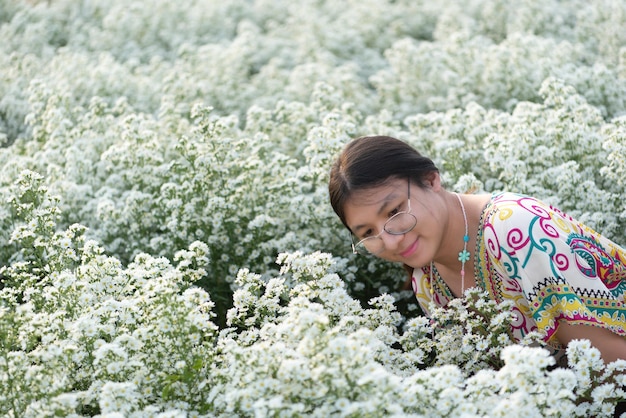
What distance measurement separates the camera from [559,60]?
7.58 metres

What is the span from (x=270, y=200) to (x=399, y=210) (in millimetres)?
2171

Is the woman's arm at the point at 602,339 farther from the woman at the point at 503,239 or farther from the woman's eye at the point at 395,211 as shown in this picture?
the woman's eye at the point at 395,211

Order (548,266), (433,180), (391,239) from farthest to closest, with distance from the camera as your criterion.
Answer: (433,180) → (391,239) → (548,266)

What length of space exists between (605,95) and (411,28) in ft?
14.8

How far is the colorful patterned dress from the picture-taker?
3.35 metres

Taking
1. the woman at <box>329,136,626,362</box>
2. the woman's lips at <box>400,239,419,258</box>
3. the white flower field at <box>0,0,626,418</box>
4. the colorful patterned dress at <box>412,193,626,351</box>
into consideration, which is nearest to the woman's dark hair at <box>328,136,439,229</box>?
the woman at <box>329,136,626,362</box>

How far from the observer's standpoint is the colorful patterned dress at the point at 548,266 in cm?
335

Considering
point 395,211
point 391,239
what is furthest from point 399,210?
point 391,239

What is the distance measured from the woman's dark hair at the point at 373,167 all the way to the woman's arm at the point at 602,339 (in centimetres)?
87

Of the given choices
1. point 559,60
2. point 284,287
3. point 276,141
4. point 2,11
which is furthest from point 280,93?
point 2,11

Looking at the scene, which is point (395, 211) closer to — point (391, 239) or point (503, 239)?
point (391, 239)

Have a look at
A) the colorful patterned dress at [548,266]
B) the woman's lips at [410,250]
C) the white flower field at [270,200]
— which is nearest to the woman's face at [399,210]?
the woman's lips at [410,250]

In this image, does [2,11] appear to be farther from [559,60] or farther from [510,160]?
[510,160]

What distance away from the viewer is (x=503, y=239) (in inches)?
136
